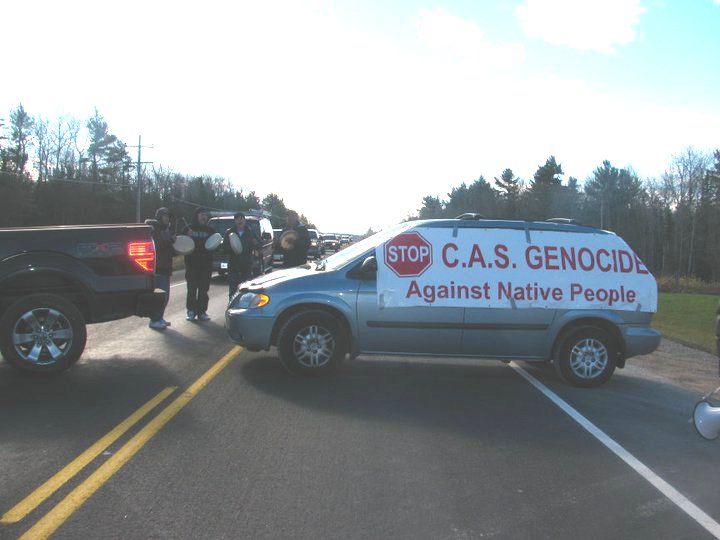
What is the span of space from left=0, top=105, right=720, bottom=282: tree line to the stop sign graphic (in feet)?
213

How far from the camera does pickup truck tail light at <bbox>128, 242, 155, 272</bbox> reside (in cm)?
747

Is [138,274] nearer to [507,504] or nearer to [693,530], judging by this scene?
[507,504]

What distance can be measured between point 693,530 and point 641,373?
5.29m

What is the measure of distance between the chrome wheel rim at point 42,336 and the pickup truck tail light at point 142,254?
1041 millimetres

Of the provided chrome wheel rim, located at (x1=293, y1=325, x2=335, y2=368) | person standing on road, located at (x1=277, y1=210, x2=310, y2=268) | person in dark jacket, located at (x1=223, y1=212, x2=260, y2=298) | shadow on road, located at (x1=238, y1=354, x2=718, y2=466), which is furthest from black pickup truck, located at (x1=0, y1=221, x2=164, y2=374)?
person in dark jacket, located at (x1=223, y1=212, x2=260, y2=298)

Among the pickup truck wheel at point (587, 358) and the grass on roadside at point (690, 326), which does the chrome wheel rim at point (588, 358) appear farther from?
the grass on roadside at point (690, 326)

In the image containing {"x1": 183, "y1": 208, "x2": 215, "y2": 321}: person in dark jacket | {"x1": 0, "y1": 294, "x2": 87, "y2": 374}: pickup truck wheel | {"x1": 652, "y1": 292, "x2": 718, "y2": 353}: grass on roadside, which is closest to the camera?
{"x1": 0, "y1": 294, "x2": 87, "y2": 374}: pickup truck wheel

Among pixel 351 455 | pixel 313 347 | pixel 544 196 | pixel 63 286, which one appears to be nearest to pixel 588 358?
pixel 313 347

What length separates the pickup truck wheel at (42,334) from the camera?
6.76 meters

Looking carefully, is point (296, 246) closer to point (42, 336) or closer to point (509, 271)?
point (509, 271)

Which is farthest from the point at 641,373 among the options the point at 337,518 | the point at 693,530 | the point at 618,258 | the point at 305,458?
the point at 337,518

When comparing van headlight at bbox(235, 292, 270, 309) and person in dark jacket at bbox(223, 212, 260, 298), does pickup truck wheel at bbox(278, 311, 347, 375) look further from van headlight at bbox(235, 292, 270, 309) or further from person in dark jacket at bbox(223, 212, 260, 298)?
person in dark jacket at bbox(223, 212, 260, 298)

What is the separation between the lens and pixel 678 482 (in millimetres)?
4488

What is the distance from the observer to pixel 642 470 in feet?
15.4
